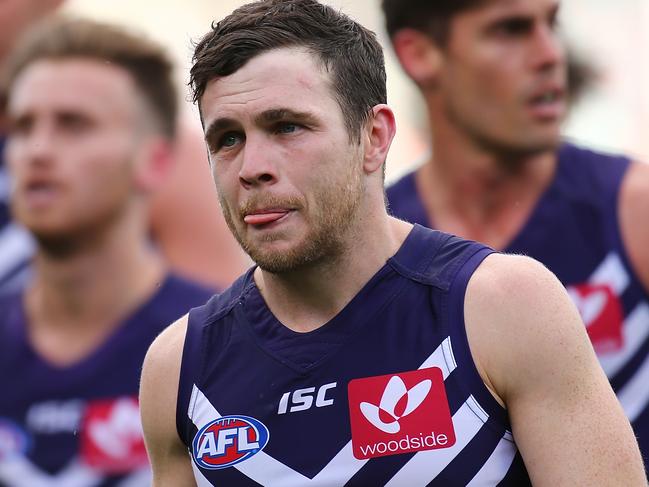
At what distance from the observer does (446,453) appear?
331cm

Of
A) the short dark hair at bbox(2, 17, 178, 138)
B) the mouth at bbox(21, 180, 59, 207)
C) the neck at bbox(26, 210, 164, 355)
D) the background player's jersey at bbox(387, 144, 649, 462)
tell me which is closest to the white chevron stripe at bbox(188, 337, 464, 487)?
the background player's jersey at bbox(387, 144, 649, 462)

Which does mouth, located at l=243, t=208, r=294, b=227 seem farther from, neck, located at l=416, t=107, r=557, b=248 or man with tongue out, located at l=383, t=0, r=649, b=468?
neck, located at l=416, t=107, r=557, b=248

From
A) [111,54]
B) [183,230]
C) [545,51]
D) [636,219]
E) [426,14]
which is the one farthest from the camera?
[183,230]

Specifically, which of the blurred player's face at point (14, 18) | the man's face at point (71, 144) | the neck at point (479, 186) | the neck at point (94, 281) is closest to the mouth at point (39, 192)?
the man's face at point (71, 144)

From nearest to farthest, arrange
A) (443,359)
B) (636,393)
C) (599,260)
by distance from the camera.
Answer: (443,359), (636,393), (599,260)

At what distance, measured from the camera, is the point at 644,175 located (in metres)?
5.84

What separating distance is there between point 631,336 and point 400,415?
2592 mm

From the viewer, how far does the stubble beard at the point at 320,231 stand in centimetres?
342

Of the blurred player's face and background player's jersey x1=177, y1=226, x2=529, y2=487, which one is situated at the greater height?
the blurred player's face

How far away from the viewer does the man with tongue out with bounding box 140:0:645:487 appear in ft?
10.7

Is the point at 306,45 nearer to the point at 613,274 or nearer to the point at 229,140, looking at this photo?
the point at 229,140

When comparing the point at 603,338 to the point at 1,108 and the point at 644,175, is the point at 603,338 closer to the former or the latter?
the point at 644,175

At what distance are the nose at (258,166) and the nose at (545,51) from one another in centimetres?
290

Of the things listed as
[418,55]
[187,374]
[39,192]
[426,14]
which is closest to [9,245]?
[39,192]
